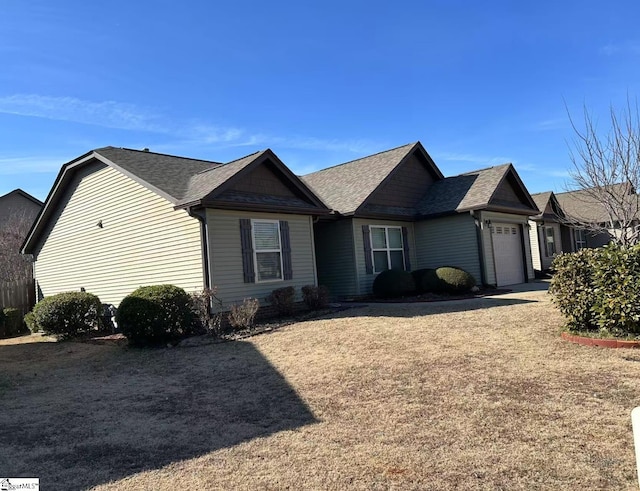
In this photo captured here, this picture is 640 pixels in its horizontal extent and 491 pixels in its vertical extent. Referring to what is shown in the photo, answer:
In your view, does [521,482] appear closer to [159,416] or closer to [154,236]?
[159,416]

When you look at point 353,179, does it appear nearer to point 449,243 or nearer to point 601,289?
point 449,243

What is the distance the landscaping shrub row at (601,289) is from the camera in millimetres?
7414

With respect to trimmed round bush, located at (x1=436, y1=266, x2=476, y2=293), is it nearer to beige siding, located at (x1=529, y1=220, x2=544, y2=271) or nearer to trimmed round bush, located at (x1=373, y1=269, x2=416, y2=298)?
trimmed round bush, located at (x1=373, y1=269, x2=416, y2=298)

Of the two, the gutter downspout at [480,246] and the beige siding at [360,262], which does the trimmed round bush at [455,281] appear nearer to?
the gutter downspout at [480,246]

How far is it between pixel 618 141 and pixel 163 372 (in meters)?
13.4

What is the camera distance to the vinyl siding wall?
16391 millimetres

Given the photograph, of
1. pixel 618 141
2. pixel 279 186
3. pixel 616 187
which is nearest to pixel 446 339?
pixel 279 186

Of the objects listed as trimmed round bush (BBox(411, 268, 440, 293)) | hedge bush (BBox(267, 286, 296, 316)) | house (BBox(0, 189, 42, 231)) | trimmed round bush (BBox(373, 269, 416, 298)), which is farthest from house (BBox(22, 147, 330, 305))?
house (BBox(0, 189, 42, 231))

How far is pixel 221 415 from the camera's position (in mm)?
5652

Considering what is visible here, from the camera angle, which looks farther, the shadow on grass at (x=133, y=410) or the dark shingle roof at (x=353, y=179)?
the dark shingle roof at (x=353, y=179)

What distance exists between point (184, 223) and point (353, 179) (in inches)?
333

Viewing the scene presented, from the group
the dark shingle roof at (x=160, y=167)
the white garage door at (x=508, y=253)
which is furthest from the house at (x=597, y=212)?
the dark shingle roof at (x=160, y=167)

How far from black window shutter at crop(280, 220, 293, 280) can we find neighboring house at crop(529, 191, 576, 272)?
13555mm

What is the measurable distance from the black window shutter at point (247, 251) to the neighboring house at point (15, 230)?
14860mm
